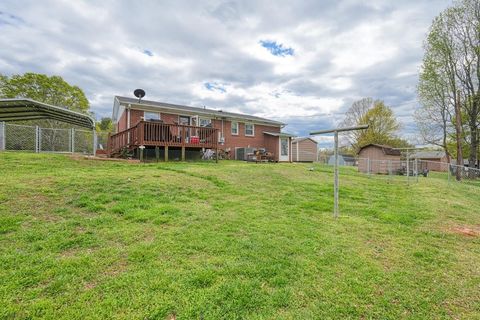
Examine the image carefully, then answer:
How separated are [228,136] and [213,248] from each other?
1522 centimetres

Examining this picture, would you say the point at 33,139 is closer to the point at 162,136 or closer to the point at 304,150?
the point at 162,136

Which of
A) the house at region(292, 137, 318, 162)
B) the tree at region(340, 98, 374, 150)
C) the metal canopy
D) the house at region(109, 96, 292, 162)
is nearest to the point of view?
the metal canopy

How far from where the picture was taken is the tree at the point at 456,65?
17266 millimetres

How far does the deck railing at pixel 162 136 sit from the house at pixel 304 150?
37.6 ft

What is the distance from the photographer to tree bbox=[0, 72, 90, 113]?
826 inches

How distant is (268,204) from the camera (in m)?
5.36

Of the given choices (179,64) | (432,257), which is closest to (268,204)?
(432,257)

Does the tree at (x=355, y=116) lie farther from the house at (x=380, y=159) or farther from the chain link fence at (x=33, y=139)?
the chain link fence at (x=33, y=139)

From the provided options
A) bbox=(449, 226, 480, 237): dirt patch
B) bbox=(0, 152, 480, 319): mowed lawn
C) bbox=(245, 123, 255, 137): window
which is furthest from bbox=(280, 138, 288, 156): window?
bbox=(449, 226, 480, 237): dirt patch

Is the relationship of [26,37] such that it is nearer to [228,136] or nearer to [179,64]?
[179,64]

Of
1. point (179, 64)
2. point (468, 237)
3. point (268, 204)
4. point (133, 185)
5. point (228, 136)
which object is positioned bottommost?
point (468, 237)

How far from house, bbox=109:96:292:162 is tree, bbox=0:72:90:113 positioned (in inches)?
408

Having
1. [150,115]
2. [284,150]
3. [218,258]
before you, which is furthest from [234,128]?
[218,258]

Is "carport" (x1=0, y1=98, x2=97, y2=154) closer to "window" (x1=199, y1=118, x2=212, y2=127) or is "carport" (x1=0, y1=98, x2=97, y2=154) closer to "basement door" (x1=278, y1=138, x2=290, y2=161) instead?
"window" (x1=199, y1=118, x2=212, y2=127)
